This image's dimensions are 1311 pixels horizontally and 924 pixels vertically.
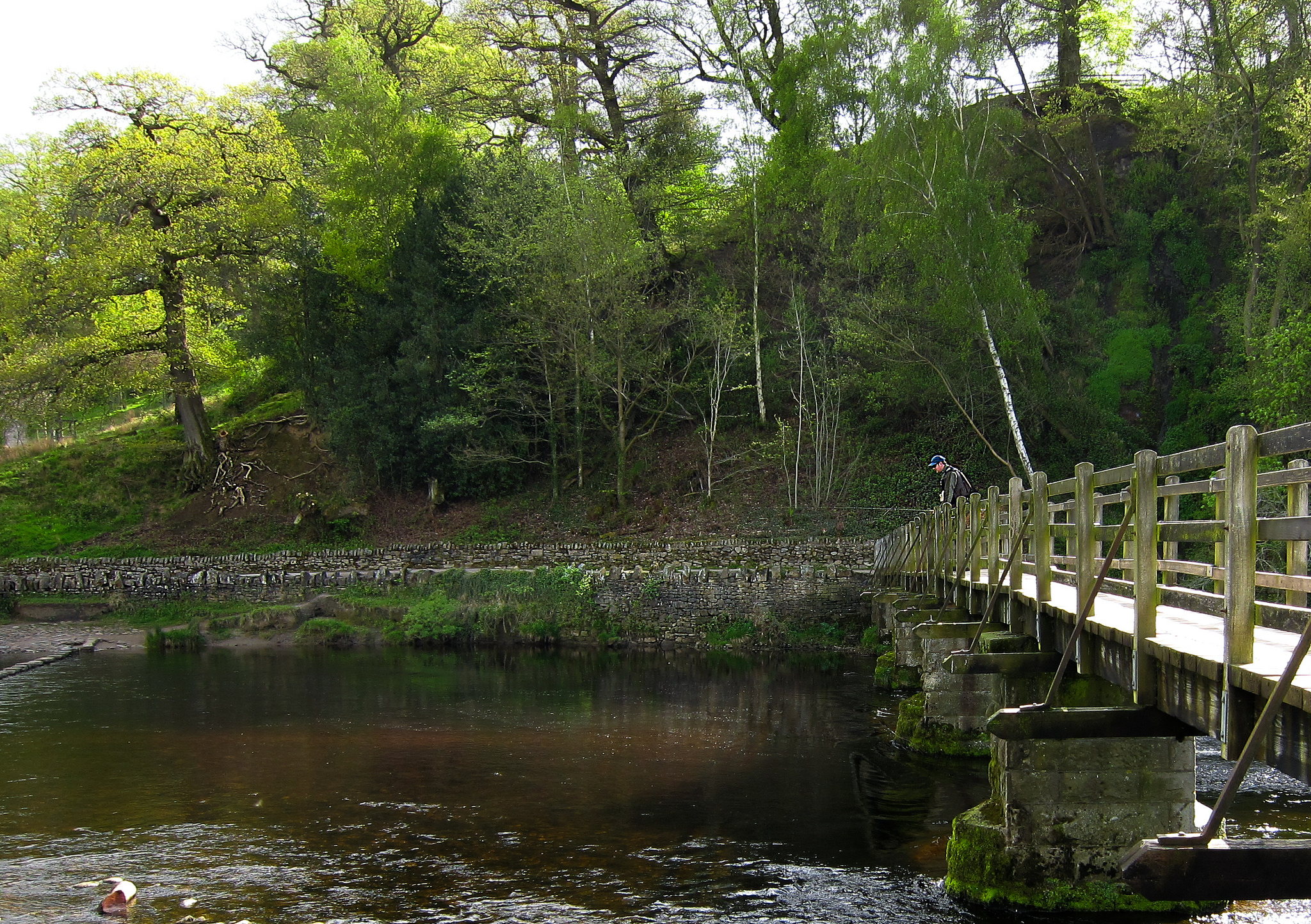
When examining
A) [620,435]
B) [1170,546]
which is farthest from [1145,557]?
[620,435]

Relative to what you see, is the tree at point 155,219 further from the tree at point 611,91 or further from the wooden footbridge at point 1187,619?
the wooden footbridge at point 1187,619

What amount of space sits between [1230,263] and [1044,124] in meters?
6.74

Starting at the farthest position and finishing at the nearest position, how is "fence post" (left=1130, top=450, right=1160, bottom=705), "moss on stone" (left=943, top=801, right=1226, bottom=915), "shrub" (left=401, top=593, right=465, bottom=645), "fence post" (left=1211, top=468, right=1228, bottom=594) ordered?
"shrub" (left=401, top=593, right=465, bottom=645)
"moss on stone" (left=943, top=801, right=1226, bottom=915)
"fence post" (left=1130, top=450, right=1160, bottom=705)
"fence post" (left=1211, top=468, right=1228, bottom=594)

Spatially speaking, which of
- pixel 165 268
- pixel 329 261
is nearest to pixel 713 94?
pixel 329 261

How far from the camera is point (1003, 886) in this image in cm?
837

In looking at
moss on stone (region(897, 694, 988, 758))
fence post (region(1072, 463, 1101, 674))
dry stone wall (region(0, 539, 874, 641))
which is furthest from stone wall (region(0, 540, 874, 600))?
fence post (region(1072, 463, 1101, 674))

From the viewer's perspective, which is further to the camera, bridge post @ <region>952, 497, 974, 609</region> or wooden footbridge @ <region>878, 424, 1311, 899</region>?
bridge post @ <region>952, 497, 974, 609</region>

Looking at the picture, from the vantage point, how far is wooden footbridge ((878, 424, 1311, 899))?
4.53 meters

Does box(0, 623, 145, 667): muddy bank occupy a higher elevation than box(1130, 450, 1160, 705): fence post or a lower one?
Result: lower

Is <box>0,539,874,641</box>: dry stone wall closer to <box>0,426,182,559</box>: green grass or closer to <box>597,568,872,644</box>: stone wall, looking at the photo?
<box>597,568,872,644</box>: stone wall

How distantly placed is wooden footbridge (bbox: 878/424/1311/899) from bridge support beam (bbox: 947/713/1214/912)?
7.1 inches

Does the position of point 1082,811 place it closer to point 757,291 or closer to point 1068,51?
point 757,291

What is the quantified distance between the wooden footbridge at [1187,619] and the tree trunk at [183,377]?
32.4 meters

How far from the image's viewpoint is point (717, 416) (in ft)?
111
